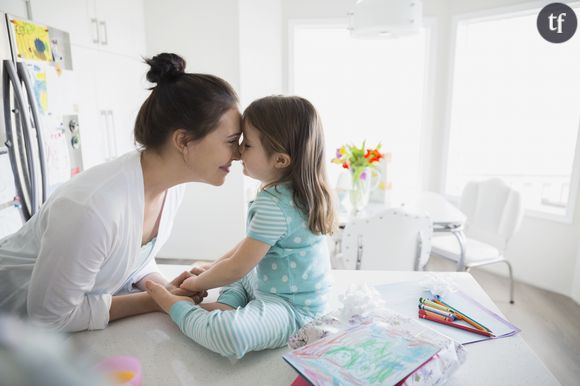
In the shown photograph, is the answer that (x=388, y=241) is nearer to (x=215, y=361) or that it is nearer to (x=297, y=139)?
(x=297, y=139)

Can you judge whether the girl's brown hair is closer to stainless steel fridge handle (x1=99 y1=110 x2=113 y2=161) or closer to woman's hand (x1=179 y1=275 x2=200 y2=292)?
woman's hand (x1=179 y1=275 x2=200 y2=292)

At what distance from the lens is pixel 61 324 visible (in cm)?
99

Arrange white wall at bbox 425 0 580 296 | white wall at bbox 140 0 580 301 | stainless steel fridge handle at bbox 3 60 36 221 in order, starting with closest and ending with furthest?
stainless steel fridge handle at bbox 3 60 36 221 → white wall at bbox 425 0 580 296 → white wall at bbox 140 0 580 301

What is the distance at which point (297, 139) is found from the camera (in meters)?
1.19

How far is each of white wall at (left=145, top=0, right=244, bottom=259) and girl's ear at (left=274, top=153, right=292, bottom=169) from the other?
6.85ft

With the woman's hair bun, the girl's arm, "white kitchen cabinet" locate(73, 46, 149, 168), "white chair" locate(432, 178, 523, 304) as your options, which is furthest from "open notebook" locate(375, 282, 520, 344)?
"white kitchen cabinet" locate(73, 46, 149, 168)

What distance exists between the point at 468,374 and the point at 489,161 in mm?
3130

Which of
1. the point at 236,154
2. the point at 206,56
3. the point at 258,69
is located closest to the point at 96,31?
the point at 206,56

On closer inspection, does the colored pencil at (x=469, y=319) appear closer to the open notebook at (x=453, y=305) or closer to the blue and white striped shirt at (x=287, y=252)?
the open notebook at (x=453, y=305)

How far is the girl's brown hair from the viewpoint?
3.83ft

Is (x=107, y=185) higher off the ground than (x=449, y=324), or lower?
higher

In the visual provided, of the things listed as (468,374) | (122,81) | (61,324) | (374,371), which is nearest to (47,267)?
(61,324)

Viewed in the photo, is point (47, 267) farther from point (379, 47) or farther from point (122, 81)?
point (379, 47)

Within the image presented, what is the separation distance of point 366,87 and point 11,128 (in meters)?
2.94
